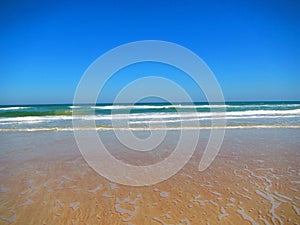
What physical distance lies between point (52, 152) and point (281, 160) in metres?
6.40

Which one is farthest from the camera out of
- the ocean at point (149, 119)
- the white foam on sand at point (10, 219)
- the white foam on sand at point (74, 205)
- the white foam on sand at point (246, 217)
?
the ocean at point (149, 119)

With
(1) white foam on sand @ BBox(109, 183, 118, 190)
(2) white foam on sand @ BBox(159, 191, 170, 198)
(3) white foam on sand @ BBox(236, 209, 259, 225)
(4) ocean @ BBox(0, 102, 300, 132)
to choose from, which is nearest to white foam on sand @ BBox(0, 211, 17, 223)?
(1) white foam on sand @ BBox(109, 183, 118, 190)

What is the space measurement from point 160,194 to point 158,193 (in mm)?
55

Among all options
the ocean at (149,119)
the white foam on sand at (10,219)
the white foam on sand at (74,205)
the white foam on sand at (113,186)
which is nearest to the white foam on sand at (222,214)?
the white foam on sand at (113,186)

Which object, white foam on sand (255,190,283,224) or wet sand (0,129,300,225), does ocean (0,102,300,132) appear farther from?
white foam on sand (255,190,283,224)

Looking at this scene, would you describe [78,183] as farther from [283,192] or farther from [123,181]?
[283,192]

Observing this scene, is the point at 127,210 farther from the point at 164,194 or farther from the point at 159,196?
the point at 164,194

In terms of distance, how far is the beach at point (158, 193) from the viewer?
9.66ft

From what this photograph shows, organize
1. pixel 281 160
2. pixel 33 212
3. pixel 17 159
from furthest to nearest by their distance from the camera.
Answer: pixel 17 159
pixel 281 160
pixel 33 212

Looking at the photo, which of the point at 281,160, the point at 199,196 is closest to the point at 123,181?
the point at 199,196

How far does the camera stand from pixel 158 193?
147 inches

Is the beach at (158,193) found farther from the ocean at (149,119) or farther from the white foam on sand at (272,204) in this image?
the ocean at (149,119)

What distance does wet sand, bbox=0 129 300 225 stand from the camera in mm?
2939

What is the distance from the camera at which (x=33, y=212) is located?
10.2 ft
